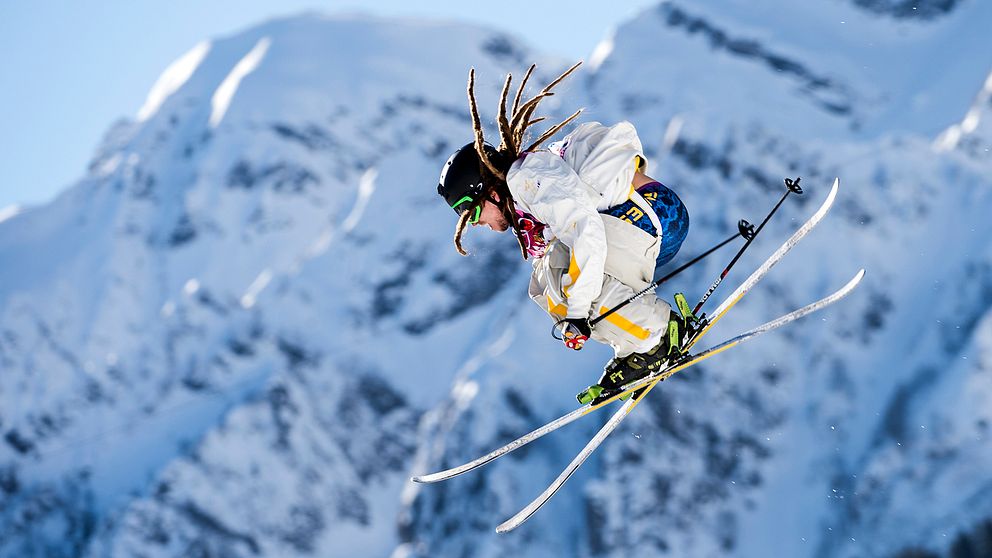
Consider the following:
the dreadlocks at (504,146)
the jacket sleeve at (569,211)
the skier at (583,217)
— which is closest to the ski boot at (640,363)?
the skier at (583,217)

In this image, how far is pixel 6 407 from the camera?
137 metres

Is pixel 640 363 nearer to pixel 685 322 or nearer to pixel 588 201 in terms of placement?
pixel 685 322

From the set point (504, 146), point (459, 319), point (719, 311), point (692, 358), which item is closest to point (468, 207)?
point (504, 146)

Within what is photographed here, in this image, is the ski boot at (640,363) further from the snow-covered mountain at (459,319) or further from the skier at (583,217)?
the snow-covered mountain at (459,319)

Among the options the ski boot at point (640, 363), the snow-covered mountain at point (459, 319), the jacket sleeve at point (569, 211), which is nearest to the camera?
the jacket sleeve at point (569, 211)

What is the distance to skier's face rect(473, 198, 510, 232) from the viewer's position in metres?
8.12

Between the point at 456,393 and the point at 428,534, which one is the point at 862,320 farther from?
the point at 428,534

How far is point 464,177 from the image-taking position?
7.96 metres

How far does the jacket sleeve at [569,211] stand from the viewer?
7.52 metres

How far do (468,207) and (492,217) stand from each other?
21 centimetres

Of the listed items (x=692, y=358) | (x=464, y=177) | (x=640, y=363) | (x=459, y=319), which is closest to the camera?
(x=464, y=177)

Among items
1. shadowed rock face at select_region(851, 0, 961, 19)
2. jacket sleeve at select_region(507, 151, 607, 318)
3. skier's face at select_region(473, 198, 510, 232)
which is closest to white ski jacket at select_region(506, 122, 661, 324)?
jacket sleeve at select_region(507, 151, 607, 318)

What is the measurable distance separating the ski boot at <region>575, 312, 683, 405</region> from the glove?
0.65 meters

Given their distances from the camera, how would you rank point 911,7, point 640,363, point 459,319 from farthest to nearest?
point 911,7 < point 459,319 < point 640,363
